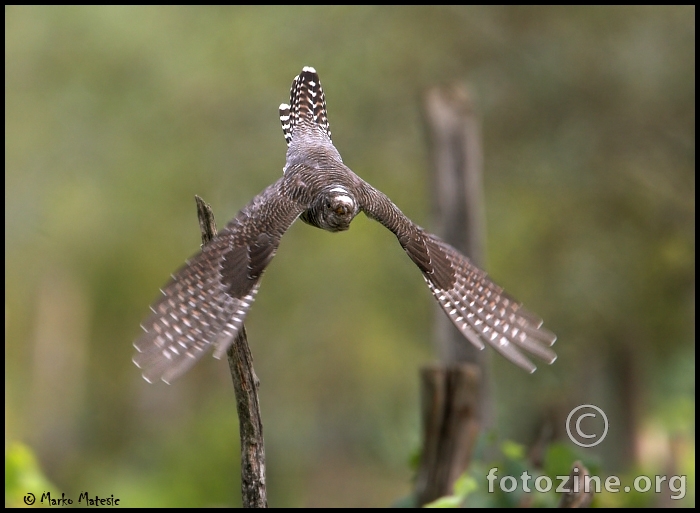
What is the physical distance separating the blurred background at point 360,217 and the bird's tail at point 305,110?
2.71 m

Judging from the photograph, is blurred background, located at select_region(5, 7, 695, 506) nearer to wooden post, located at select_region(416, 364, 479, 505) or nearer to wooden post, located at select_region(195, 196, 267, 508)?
wooden post, located at select_region(416, 364, 479, 505)

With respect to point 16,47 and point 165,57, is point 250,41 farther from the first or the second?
point 16,47

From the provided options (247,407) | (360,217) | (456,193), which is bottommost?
(247,407)

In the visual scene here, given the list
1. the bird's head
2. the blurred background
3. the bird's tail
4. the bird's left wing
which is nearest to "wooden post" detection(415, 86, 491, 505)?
the blurred background

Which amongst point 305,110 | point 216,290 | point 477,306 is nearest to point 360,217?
point 305,110

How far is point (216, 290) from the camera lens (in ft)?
16.0

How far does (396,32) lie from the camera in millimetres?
13344

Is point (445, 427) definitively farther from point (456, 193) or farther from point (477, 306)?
point (456, 193)

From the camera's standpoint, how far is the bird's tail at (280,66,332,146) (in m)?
6.50

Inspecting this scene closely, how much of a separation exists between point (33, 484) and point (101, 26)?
996 centimetres

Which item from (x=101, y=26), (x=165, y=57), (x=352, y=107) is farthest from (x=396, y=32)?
(x=101, y=26)

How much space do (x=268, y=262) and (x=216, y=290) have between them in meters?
0.31

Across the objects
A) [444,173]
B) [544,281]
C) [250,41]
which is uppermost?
[250,41]

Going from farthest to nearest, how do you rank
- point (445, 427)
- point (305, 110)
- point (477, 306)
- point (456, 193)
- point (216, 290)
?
point (456, 193)
point (445, 427)
point (305, 110)
point (477, 306)
point (216, 290)
